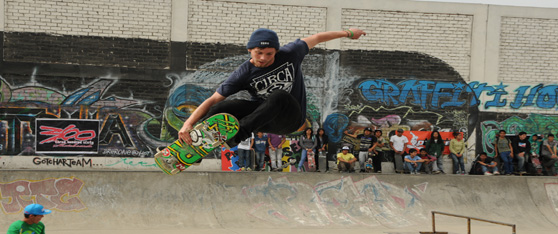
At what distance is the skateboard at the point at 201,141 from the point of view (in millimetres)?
5184

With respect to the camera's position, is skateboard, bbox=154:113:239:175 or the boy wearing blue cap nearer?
skateboard, bbox=154:113:239:175

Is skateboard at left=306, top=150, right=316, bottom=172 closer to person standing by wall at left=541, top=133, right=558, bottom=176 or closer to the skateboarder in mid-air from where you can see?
person standing by wall at left=541, top=133, right=558, bottom=176

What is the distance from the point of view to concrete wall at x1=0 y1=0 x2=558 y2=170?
1691 centimetres

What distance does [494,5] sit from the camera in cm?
1883

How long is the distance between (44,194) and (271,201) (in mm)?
4953

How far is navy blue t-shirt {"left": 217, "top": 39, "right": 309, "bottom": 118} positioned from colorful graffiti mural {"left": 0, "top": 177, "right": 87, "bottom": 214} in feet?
26.8

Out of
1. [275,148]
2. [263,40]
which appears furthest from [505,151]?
[263,40]

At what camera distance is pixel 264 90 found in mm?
5434

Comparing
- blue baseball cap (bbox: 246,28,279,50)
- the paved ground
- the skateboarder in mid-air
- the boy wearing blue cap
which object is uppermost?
blue baseball cap (bbox: 246,28,279,50)

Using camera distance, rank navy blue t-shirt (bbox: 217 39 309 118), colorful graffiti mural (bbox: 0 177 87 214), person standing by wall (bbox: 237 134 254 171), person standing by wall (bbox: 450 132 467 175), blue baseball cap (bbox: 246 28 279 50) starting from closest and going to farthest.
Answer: blue baseball cap (bbox: 246 28 279 50)
navy blue t-shirt (bbox: 217 39 309 118)
colorful graffiti mural (bbox: 0 177 87 214)
person standing by wall (bbox: 237 134 254 171)
person standing by wall (bbox: 450 132 467 175)

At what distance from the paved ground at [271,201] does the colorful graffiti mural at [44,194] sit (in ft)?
0.06

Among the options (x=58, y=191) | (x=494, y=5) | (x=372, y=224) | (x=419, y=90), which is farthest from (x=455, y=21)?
(x=58, y=191)

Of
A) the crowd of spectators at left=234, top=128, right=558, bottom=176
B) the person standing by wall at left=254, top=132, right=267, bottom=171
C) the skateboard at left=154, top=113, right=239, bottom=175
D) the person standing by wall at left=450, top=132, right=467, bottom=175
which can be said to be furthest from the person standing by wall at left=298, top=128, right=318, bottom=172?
the skateboard at left=154, top=113, right=239, bottom=175

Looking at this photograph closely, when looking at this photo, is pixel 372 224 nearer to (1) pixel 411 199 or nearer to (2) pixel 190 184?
(1) pixel 411 199
